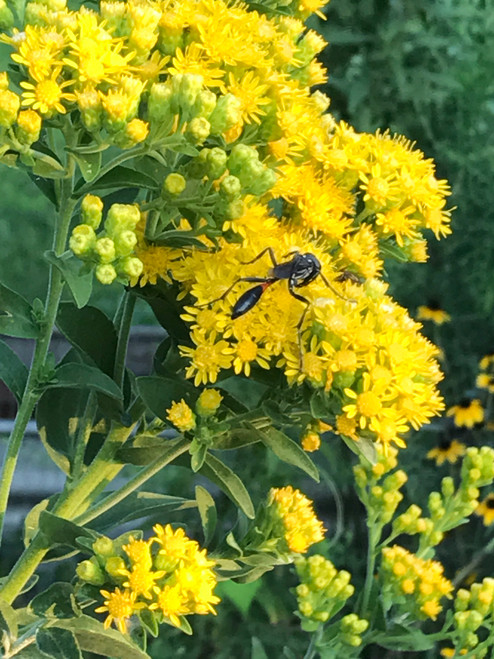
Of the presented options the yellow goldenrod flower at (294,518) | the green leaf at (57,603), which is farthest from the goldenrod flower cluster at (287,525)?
the green leaf at (57,603)

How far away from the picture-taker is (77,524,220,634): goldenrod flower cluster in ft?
2.59

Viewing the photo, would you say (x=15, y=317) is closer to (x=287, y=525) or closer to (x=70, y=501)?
(x=70, y=501)

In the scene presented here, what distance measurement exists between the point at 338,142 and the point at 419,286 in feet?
4.77

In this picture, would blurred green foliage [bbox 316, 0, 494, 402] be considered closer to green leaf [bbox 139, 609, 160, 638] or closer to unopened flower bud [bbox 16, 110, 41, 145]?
unopened flower bud [bbox 16, 110, 41, 145]

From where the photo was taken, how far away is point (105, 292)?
9.49 ft

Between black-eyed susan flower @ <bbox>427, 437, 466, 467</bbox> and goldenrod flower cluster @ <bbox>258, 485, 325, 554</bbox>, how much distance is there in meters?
1.29

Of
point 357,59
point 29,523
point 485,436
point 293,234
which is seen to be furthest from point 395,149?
point 485,436

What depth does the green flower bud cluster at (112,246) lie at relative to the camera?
0.75m

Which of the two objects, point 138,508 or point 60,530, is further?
point 138,508

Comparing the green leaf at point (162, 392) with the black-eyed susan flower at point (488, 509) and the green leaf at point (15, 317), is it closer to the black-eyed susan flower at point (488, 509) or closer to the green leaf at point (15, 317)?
the green leaf at point (15, 317)

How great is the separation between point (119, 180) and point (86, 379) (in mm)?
198

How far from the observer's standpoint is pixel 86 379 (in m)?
0.80

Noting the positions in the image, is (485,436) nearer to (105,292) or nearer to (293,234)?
(105,292)

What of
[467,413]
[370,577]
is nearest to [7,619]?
[370,577]
